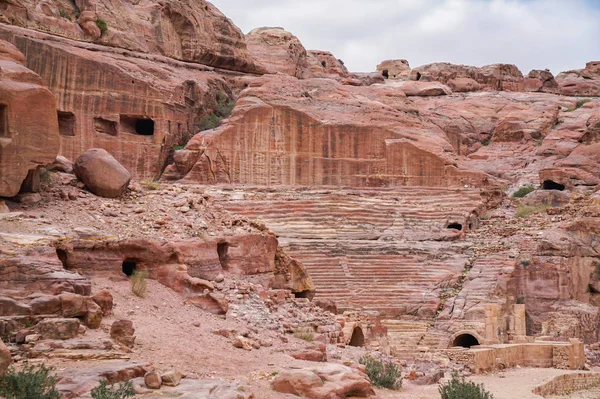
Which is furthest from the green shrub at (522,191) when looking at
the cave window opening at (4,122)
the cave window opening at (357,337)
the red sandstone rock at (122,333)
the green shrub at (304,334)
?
the red sandstone rock at (122,333)

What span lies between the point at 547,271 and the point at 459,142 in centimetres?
2264

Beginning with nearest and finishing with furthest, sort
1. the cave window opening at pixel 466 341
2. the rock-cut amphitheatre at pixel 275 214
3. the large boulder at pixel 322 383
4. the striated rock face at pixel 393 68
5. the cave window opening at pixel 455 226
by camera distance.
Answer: the large boulder at pixel 322 383
the rock-cut amphitheatre at pixel 275 214
the cave window opening at pixel 466 341
the cave window opening at pixel 455 226
the striated rock face at pixel 393 68

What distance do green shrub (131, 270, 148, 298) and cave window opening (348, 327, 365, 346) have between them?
29.3 ft

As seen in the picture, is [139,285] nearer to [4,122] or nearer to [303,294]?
[4,122]

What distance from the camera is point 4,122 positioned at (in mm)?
14195

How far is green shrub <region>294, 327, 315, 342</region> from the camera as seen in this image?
15.4m

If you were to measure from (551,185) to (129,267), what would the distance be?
33991 millimetres

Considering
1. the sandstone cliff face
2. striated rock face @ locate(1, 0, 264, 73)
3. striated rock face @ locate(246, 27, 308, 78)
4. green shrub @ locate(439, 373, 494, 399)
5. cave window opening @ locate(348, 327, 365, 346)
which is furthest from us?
striated rock face @ locate(246, 27, 308, 78)

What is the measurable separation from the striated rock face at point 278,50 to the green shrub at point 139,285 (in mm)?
43480

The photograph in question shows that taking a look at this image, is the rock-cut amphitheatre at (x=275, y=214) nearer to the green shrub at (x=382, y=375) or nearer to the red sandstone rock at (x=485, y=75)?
the red sandstone rock at (x=485, y=75)

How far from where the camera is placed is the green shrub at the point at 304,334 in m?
15.4

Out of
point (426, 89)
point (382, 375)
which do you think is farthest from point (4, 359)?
point (426, 89)

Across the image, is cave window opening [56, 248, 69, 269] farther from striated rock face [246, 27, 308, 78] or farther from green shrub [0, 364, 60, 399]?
striated rock face [246, 27, 308, 78]

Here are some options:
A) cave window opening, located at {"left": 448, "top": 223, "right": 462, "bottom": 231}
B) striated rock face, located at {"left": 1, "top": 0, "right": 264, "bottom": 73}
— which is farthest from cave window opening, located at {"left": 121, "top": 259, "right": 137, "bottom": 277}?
striated rock face, located at {"left": 1, "top": 0, "right": 264, "bottom": 73}
